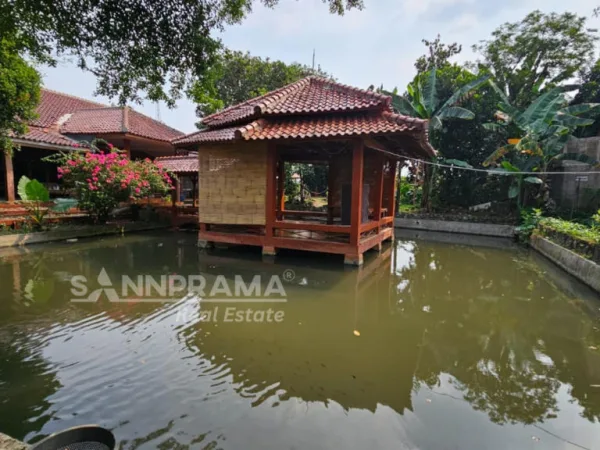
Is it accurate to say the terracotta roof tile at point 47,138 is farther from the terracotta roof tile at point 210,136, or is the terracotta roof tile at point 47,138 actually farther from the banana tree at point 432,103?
the banana tree at point 432,103

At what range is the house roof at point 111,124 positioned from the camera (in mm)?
15359

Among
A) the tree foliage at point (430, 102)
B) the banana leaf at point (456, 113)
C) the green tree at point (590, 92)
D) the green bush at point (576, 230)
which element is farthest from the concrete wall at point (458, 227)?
the green tree at point (590, 92)

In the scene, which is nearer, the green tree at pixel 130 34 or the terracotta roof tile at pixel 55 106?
the green tree at pixel 130 34

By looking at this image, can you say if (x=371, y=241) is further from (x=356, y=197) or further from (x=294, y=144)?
(x=294, y=144)

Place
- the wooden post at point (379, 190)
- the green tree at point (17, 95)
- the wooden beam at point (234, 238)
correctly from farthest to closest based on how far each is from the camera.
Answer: the wooden post at point (379, 190), the wooden beam at point (234, 238), the green tree at point (17, 95)

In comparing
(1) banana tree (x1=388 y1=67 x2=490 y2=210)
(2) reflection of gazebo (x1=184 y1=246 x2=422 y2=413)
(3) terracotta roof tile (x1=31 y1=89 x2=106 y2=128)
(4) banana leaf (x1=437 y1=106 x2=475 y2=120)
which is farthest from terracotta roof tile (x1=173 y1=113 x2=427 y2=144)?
(3) terracotta roof tile (x1=31 y1=89 x2=106 y2=128)

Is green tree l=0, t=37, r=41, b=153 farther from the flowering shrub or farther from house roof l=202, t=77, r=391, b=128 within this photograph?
A: house roof l=202, t=77, r=391, b=128

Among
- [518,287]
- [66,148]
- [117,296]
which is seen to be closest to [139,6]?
[117,296]

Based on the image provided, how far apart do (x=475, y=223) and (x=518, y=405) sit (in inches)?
508

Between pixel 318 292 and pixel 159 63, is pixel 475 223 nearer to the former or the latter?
pixel 318 292

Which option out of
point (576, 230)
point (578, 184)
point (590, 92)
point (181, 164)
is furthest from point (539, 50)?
point (181, 164)

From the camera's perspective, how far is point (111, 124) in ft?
51.7

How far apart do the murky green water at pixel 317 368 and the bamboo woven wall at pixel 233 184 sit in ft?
10.4

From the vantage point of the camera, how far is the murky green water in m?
2.61
